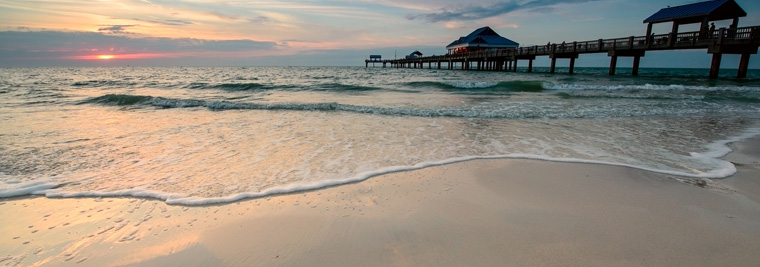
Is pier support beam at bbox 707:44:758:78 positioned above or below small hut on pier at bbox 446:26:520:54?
below

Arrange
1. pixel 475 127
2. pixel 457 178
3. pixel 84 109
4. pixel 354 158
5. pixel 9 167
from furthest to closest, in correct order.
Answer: pixel 84 109, pixel 475 127, pixel 354 158, pixel 9 167, pixel 457 178

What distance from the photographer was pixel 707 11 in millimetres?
21219

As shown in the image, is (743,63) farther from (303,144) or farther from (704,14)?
(303,144)

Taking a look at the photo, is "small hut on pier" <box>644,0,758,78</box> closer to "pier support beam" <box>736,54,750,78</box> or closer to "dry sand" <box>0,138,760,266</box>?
"pier support beam" <box>736,54,750,78</box>

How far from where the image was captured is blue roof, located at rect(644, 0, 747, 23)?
20.9 metres

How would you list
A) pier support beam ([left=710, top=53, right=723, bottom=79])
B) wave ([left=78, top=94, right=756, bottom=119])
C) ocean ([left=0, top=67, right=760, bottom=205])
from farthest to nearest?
pier support beam ([left=710, top=53, right=723, bottom=79]) → wave ([left=78, top=94, right=756, bottom=119]) → ocean ([left=0, top=67, right=760, bottom=205])

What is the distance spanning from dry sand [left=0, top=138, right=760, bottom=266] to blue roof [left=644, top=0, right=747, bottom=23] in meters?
25.2

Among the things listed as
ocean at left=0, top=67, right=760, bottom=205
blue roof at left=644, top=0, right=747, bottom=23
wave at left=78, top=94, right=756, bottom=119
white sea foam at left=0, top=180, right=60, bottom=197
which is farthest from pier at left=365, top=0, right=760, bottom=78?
white sea foam at left=0, top=180, right=60, bottom=197

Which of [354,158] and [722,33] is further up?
[722,33]

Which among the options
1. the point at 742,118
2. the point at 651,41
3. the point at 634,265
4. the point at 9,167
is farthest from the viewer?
the point at 651,41

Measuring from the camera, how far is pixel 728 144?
18.1 ft

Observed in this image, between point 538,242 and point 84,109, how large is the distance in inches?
514

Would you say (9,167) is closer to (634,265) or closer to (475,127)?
(634,265)

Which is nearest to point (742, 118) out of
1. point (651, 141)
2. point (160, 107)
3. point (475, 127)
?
point (651, 141)
